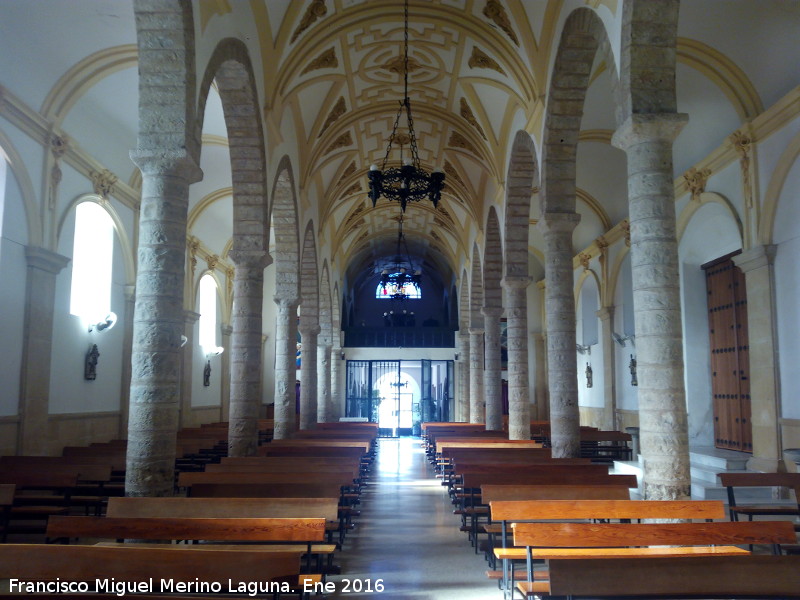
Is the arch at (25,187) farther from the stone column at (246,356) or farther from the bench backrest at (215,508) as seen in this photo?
the bench backrest at (215,508)

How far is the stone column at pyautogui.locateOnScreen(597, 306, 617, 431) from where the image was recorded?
61.2 feet

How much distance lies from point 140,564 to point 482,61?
481 inches

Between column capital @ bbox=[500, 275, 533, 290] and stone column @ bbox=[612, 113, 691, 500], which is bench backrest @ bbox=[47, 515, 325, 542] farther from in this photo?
column capital @ bbox=[500, 275, 533, 290]

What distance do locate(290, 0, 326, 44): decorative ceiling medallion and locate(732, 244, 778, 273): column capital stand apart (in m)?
8.29

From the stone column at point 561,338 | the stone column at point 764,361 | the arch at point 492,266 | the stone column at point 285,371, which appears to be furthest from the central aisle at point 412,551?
the arch at point 492,266

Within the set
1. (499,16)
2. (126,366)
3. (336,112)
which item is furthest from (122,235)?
(499,16)

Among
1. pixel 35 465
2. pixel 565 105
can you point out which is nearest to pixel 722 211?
pixel 565 105

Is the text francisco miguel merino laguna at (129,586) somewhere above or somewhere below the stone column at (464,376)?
below

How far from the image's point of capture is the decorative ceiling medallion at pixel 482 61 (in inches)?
522

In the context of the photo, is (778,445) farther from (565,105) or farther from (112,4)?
(112,4)

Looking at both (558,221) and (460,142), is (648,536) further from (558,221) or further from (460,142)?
(460,142)

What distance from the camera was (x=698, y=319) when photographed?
48.2 feet

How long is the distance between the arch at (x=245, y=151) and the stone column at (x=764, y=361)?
319 inches

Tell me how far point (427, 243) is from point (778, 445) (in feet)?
72.9
